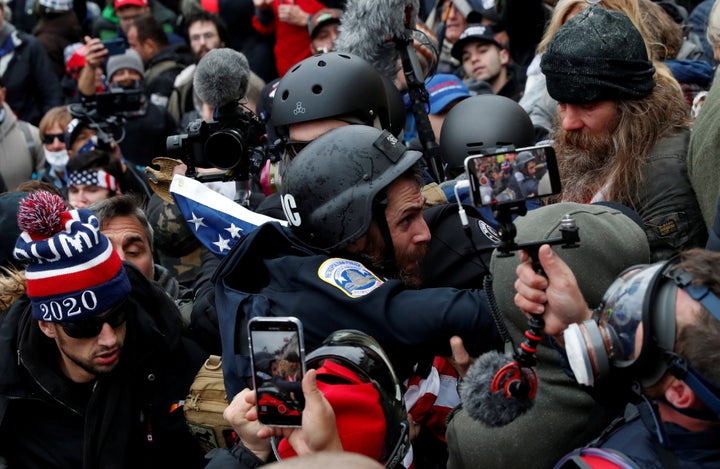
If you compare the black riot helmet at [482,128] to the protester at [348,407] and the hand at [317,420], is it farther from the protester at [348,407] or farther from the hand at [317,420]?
the hand at [317,420]

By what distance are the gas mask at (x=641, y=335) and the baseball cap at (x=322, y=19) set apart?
5.72 m

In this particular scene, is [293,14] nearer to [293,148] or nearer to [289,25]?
[289,25]

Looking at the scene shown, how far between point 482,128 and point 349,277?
64.9 inches

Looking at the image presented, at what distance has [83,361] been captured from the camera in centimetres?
386

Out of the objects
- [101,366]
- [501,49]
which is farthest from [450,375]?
[501,49]

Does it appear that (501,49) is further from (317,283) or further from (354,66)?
(317,283)

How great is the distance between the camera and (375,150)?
3.20 metres

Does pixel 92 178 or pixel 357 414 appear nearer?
pixel 357 414

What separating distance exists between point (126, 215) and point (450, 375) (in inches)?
84.3

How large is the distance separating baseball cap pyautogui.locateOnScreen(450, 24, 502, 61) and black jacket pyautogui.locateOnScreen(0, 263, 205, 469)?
148 inches

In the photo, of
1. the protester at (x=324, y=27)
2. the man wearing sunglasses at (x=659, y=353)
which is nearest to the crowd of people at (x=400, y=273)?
the man wearing sunglasses at (x=659, y=353)

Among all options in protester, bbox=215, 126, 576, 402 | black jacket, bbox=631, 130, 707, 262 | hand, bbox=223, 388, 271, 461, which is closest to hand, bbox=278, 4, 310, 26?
black jacket, bbox=631, 130, 707, 262

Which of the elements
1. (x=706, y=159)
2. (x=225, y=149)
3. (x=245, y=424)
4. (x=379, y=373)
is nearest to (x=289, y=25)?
(x=225, y=149)

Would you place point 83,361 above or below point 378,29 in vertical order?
below
